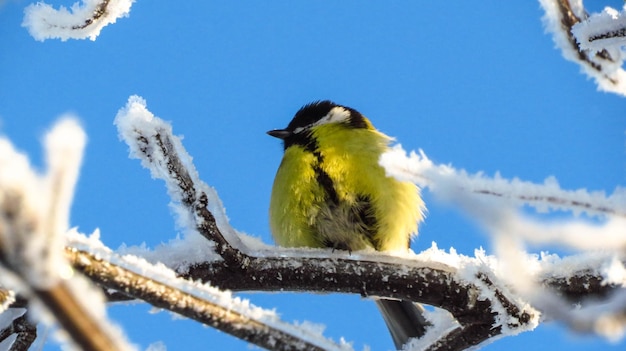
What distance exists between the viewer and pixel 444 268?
1.80 metres

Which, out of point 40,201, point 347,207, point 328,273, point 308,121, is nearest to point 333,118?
point 308,121

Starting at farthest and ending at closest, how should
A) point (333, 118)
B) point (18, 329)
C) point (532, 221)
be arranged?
point (333, 118), point (18, 329), point (532, 221)

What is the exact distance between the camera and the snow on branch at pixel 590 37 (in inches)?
51.4

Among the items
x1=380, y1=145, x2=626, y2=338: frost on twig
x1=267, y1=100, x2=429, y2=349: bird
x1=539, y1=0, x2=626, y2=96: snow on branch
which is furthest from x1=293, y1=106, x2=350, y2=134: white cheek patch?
x1=380, y1=145, x2=626, y2=338: frost on twig

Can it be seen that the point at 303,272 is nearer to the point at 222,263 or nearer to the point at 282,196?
the point at 222,263

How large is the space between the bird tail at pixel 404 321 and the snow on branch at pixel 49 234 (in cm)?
213

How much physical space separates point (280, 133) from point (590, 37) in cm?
247

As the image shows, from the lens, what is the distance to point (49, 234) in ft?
1.73

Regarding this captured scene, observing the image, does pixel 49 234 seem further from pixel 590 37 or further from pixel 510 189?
pixel 590 37

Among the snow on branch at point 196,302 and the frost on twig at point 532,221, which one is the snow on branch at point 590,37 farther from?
the snow on branch at point 196,302

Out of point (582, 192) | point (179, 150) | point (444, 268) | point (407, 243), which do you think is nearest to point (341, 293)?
point (444, 268)

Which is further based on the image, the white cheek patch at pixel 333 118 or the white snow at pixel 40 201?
the white cheek patch at pixel 333 118

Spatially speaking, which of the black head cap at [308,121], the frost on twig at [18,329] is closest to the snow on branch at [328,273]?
the frost on twig at [18,329]

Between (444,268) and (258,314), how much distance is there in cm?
85
